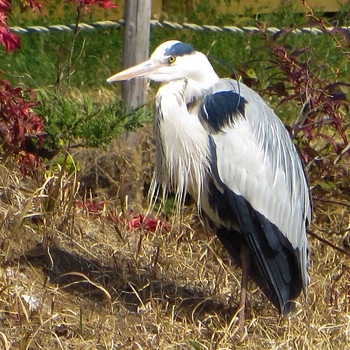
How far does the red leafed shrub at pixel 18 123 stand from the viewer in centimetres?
486

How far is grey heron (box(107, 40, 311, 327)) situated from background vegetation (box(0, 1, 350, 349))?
0.25 meters

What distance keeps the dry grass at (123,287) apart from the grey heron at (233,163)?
0.19 metres

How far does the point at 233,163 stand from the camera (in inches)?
170

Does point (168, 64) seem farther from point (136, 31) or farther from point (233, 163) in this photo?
point (136, 31)

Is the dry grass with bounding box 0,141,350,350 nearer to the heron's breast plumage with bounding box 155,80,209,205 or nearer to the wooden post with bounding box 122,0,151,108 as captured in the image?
the heron's breast plumage with bounding box 155,80,209,205

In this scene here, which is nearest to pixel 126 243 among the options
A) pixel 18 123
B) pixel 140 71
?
pixel 18 123

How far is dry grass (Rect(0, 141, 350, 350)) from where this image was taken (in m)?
4.19

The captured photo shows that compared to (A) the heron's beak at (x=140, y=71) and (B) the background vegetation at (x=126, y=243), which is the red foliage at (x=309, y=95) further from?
(A) the heron's beak at (x=140, y=71)

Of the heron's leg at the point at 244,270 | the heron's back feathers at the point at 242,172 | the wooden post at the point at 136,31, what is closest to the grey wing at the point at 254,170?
the heron's back feathers at the point at 242,172

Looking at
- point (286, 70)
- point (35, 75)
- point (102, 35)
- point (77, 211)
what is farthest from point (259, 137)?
point (102, 35)

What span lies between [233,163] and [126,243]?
37.7 inches

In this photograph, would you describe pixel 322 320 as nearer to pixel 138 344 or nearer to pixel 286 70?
pixel 138 344

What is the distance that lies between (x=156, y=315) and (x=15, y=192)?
1.07 metres

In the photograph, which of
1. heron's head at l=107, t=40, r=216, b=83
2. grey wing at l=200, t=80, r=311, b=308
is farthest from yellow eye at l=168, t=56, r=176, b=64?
grey wing at l=200, t=80, r=311, b=308
